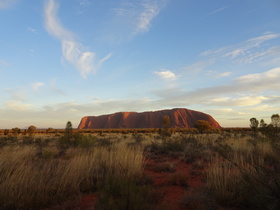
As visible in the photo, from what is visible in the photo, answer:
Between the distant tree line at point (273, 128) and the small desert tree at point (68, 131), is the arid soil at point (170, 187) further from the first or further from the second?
the distant tree line at point (273, 128)

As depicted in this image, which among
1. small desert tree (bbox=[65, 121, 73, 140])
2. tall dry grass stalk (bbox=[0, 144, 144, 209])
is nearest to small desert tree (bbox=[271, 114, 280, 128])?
tall dry grass stalk (bbox=[0, 144, 144, 209])

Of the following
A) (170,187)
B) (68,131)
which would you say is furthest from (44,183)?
(68,131)

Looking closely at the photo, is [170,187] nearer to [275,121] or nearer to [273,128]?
[273,128]

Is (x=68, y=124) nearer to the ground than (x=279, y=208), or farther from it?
farther from it

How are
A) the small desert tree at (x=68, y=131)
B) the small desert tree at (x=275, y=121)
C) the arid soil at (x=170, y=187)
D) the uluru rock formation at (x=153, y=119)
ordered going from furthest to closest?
1. the uluru rock formation at (x=153, y=119)
2. the small desert tree at (x=275, y=121)
3. the small desert tree at (x=68, y=131)
4. the arid soil at (x=170, y=187)

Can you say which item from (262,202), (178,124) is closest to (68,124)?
(262,202)

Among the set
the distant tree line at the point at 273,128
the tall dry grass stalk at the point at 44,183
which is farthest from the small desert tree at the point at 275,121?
the tall dry grass stalk at the point at 44,183

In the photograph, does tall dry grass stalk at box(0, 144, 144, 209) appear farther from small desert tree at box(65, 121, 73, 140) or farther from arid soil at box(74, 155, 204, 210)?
small desert tree at box(65, 121, 73, 140)

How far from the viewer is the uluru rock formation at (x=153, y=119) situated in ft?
335

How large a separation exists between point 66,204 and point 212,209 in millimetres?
2692

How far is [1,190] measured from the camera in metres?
3.44

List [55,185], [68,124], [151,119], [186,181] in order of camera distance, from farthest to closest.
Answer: [151,119] → [68,124] → [186,181] → [55,185]

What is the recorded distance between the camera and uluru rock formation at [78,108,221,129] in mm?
102069

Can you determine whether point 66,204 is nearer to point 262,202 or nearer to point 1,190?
point 1,190
